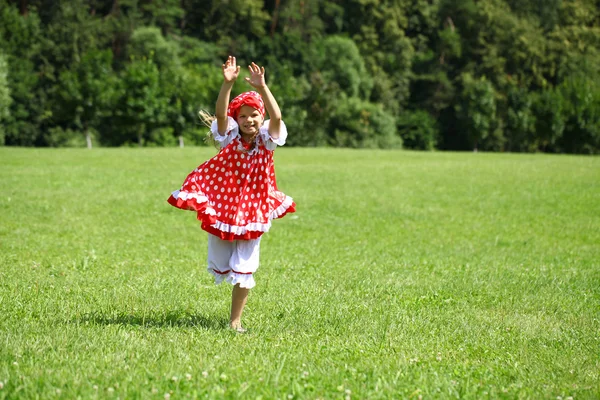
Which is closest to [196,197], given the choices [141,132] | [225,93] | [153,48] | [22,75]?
[225,93]

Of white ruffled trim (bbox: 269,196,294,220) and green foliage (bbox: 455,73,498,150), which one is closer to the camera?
white ruffled trim (bbox: 269,196,294,220)

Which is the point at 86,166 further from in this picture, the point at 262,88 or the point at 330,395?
the point at 330,395

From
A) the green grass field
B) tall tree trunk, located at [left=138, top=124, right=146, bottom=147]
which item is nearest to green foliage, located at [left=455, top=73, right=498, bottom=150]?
tall tree trunk, located at [left=138, top=124, right=146, bottom=147]

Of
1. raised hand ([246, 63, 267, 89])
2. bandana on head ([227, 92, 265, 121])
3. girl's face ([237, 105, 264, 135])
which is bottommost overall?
girl's face ([237, 105, 264, 135])

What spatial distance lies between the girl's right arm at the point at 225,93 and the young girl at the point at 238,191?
0.01 metres

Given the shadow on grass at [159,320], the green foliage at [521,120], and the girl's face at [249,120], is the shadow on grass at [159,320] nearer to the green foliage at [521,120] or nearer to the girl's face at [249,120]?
the girl's face at [249,120]

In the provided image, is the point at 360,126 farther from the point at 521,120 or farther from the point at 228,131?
the point at 228,131

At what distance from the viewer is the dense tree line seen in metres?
62.0

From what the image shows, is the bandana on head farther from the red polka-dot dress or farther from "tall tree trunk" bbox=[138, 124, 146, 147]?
"tall tree trunk" bbox=[138, 124, 146, 147]

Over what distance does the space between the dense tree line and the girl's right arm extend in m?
54.0

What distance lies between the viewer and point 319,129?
73.0 metres

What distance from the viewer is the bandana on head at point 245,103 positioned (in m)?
6.86

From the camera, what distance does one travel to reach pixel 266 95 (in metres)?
6.55

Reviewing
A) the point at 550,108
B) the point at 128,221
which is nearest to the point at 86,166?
the point at 128,221
